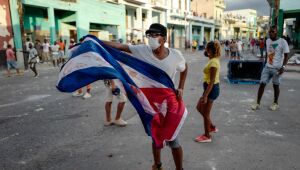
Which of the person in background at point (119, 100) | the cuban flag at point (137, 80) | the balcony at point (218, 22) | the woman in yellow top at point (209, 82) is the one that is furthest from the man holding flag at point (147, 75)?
the balcony at point (218, 22)

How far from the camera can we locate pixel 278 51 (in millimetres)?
5797

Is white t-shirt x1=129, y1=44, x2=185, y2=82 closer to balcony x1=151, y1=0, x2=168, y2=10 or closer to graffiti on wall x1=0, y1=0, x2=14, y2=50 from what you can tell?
graffiti on wall x1=0, y1=0, x2=14, y2=50

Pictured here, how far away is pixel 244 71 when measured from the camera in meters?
9.76

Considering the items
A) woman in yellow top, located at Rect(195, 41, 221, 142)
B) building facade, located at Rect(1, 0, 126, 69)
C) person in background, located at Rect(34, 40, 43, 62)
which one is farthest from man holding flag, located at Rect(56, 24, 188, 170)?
person in background, located at Rect(34, 40, 43, 62)

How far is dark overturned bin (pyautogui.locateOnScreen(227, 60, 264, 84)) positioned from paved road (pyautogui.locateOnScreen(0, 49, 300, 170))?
2.56 meters

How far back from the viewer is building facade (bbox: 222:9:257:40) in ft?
219

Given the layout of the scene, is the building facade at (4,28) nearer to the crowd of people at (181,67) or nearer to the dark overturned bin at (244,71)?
the dark overturned bin at (244,71)

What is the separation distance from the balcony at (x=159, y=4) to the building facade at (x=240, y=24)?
33329 millimetres

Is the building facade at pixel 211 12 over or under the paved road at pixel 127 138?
over

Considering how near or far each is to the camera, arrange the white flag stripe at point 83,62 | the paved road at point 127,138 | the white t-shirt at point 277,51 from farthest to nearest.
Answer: the white t-shirt at point 277,51 < the paved road at point 127,138 < the white flag stripe at point 83,62

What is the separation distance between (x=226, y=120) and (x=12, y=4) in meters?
16.3

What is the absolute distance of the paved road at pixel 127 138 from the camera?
3.41 m

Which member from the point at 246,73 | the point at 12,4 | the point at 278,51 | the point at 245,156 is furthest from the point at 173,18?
the point at 245,156

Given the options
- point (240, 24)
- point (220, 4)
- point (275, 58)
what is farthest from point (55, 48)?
point (240, 24)
